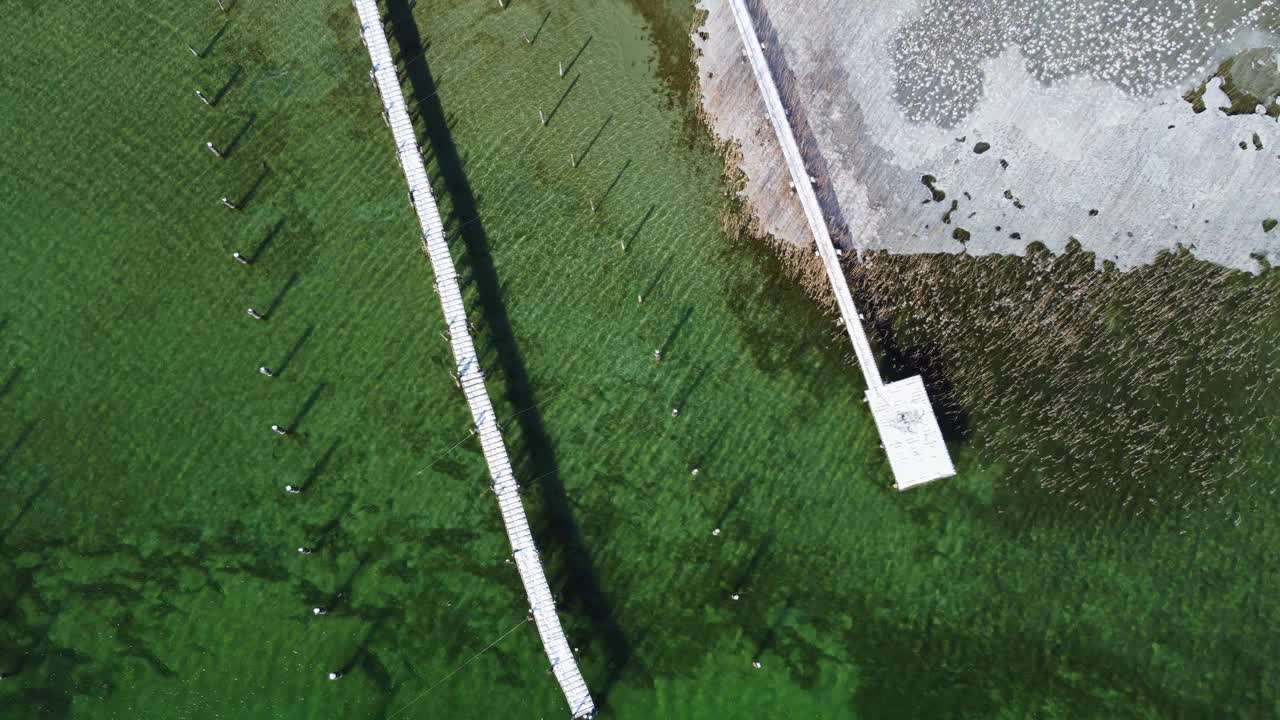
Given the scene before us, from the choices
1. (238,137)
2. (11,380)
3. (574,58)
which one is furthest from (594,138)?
(11,380)

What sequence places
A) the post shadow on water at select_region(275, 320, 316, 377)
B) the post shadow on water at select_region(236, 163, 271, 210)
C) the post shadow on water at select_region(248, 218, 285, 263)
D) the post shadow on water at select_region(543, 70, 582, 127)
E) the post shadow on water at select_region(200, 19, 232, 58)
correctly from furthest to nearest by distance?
the post shadow on water at select_region(543, 70, 582, 127)
the post shadow on water at select_region(200, 19, 232, 58)
the post shadow on water at select_region(236, 163, 271, 210)
the post shadow on water at select_region(248, 218, 285, 263)
the post shadow on water at select_region(275, 320, 316, 377)

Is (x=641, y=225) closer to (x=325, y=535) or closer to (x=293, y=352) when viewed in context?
(x=293, y=352)

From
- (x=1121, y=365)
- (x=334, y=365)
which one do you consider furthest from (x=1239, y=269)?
(x=334, y=365)

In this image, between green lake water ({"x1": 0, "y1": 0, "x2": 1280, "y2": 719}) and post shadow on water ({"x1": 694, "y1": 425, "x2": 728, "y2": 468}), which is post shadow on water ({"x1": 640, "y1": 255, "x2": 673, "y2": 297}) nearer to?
green lake water ({"x1": 0, "y1": 0, "x2": 1280, "y2": 719})

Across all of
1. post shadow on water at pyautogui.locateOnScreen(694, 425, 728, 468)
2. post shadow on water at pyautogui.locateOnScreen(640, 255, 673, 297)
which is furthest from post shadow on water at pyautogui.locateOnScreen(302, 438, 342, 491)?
post shadow on water at pyautogui.locateOnScreen(694, 425, 728, 468)

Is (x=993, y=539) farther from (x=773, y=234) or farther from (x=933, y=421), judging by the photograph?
(x=773, y=234)

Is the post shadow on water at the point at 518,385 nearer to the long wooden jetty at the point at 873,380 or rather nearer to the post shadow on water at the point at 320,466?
the post shadow on water at the point at 320,466
